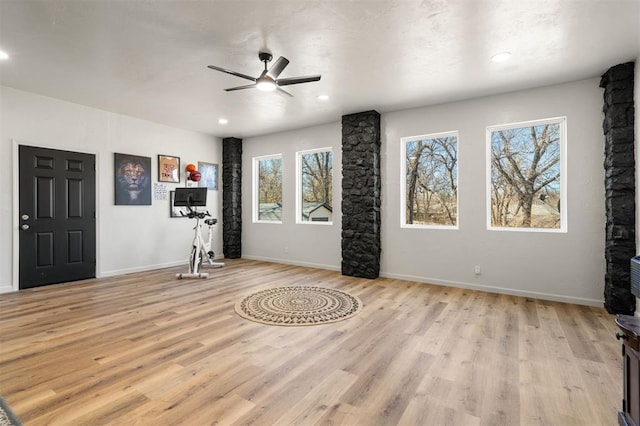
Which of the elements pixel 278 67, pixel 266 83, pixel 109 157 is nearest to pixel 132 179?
pixel 109 157

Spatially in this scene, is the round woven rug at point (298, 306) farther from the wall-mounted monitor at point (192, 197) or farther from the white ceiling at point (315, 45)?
the white ceiling at point (315, 45)

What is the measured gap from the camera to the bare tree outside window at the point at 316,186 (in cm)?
609

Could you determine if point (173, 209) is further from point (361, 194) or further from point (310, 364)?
point (310, 364)

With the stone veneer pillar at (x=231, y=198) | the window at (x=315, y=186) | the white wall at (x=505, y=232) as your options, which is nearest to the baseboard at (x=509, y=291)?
the white wall at (x=505, y=232)

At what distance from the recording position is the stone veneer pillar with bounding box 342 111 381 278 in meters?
5.15

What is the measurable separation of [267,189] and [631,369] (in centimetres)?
632

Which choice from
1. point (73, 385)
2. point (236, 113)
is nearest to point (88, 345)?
point (73, 385)

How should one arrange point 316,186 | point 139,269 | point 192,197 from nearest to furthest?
point 192,197
point 139,269
point 316,186

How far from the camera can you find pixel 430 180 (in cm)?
504

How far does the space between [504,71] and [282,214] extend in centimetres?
462

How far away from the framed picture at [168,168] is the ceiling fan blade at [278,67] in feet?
12.7

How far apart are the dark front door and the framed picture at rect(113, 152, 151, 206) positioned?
1.23ft

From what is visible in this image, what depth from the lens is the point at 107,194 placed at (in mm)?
5254

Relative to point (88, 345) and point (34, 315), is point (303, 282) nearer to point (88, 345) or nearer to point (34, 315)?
point (88, 345)
